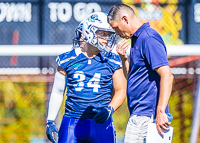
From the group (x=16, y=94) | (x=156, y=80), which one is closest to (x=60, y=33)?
(x=16, y=94)

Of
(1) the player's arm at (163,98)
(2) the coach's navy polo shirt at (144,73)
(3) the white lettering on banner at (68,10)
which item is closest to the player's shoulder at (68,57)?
(2) the coach's navy polo shirt at (144,73)

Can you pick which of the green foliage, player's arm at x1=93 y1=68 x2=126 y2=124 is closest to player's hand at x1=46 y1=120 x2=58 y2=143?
player's arm at x1=93 y1=68 x2=126 y2=124

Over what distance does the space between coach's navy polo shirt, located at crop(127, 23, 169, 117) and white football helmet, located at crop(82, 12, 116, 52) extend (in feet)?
0.85

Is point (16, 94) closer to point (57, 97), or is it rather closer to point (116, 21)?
point (57, 97)

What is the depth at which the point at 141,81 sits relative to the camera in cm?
295

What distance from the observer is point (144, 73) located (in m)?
2.94

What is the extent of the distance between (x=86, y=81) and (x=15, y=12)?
4.78 meters

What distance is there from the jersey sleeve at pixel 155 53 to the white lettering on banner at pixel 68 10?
487cm

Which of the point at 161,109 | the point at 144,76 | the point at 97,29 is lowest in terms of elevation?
the point at 161,109

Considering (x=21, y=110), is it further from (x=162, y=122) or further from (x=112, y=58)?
(x=162, y=122)

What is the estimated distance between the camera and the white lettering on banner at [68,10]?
766 cm

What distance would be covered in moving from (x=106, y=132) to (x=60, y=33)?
468cm

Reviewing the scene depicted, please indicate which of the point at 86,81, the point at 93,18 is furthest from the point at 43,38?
the point at 86,81

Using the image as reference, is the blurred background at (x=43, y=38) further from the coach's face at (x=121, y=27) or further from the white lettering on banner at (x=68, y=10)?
the coach's face at (x=121, y=27)
